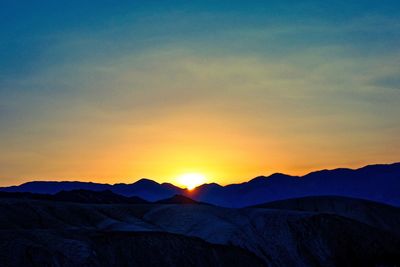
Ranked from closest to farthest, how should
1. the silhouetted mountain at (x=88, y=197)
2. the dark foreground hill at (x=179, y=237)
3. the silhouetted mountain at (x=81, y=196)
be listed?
the dark foreground hill at (x=179, y=237) < the silhouetted mountain at (x=81, y=196) < the silhouetted mountain at (x=88, y=197)

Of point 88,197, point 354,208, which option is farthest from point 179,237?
point 88,197

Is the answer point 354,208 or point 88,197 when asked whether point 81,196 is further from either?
A: point 354,208

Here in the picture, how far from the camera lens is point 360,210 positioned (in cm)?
11875

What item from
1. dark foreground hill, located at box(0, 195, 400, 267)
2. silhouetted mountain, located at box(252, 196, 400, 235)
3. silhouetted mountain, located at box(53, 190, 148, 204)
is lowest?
dark foreground hill, located at box(0, 195, 400, 267)

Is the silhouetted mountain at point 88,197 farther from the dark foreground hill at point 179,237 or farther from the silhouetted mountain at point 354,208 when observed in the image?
the dark foreground hill at point 179,237

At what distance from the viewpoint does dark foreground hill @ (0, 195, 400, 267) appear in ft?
189

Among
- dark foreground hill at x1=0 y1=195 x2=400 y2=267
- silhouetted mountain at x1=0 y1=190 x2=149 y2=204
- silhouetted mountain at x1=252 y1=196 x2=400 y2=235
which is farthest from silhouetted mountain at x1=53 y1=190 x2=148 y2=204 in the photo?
dark foreground hill at x1=0 y1=195 x2=400 y2=267

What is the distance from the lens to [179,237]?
69.0 m

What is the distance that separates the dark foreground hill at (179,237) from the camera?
5775cm

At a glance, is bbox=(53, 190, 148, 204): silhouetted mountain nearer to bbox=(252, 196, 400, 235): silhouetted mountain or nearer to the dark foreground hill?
bbox=(252, 196, 400, 235): silhouetted mountain

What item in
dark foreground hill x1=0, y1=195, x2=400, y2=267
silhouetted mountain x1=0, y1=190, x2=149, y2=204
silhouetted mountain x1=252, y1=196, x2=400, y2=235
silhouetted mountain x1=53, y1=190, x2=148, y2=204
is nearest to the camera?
dark foreground hill x1=0, y1=195, x2=400, y2=267

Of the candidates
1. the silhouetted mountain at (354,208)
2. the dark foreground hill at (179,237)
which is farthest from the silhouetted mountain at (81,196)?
the dark foreground hill at (179,237)

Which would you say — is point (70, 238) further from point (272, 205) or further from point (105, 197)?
point (105, 197)

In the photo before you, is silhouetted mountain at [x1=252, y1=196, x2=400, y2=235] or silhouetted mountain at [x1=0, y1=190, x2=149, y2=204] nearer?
silhouetted mountain at [x1=252, y1=196, x2=400, y2=235]
